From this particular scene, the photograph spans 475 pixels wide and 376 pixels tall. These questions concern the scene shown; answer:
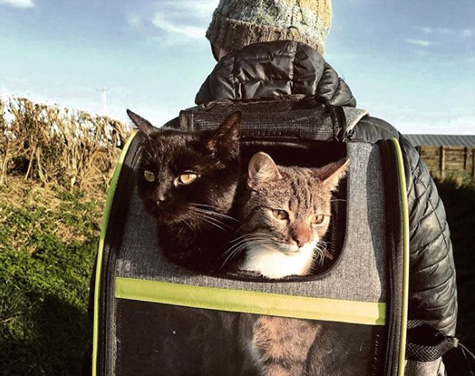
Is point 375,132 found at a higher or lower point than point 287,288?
higher

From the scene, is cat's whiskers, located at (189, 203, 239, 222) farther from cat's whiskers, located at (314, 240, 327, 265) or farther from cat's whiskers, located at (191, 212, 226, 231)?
cat's whiskers, located at (314, 240, 327, 265)

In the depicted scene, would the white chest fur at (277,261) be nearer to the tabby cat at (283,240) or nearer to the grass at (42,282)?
the tabby cat at (283,240)

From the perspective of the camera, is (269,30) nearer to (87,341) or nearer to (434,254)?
(434,254)

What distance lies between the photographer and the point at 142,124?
4.73 ft

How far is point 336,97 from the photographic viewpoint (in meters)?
1.76

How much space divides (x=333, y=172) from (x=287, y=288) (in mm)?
347

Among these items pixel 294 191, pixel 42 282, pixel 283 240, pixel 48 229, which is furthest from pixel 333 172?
pixel 48 229

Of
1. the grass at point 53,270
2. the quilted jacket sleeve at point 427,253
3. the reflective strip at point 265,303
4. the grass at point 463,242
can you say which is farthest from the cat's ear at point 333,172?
the grass at point 463,242

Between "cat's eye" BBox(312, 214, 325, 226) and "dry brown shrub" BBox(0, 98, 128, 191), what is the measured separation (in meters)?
5.44

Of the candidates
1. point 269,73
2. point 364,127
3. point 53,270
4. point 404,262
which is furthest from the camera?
point 53,270

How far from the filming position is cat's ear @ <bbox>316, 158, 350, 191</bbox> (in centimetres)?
130

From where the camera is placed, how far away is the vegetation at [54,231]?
134 inches

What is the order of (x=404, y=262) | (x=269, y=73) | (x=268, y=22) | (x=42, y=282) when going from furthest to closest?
1. (x=42, y=282)
2. (x=268, y=22)
3. (x=269, y=73)
4. (x=404, y=262)

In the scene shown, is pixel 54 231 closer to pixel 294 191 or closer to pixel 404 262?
pixel 294 191
